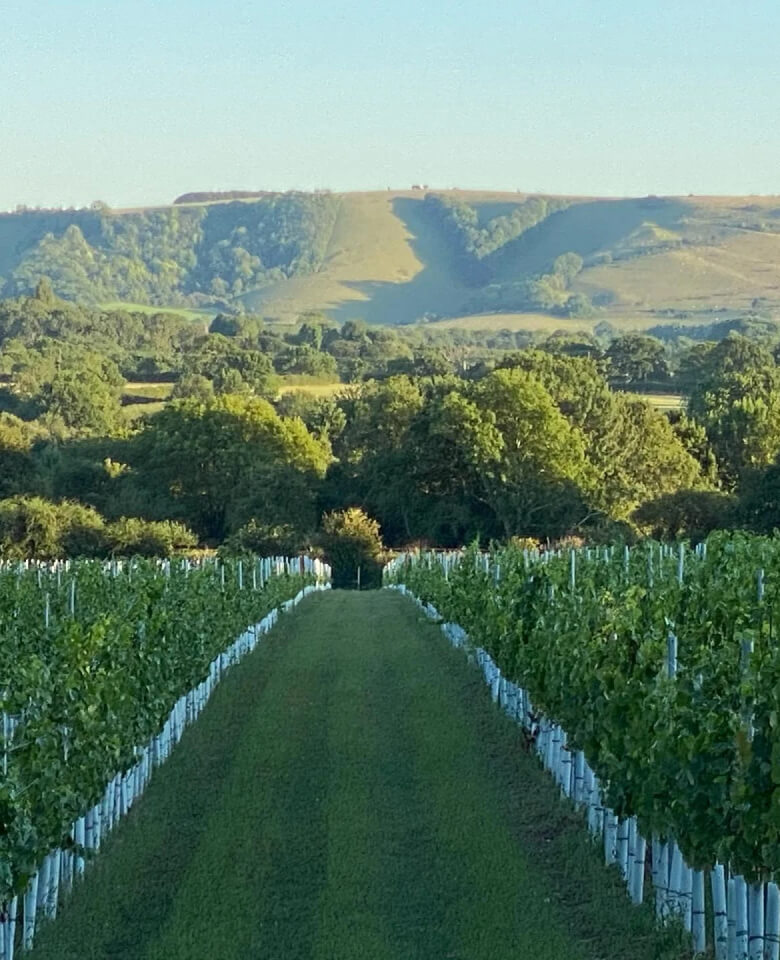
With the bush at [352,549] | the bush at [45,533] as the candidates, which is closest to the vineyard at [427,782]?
the bush at [352,549]

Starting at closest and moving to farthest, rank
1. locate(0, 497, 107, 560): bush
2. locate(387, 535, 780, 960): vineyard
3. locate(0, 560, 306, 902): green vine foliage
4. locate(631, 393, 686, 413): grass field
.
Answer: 1. locate(387, 535, 780, 960): vineyard
2. locate(0, 560, 306, 902): green vine foliage
3. locate(0, 497, 107, 560): bush
4. locate(631, 393, 686, 413): grass field

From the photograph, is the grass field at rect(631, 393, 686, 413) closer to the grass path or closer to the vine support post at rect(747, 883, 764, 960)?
the grass path

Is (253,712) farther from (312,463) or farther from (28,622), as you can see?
(312,463)

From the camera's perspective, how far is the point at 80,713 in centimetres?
1148

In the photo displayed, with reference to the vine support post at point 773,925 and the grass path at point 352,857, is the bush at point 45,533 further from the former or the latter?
the vine support post at point 773,925

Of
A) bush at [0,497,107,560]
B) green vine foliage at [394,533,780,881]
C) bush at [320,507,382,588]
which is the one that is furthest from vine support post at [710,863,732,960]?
bush at [0,497,107,560]

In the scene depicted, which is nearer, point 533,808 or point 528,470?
point 533,808

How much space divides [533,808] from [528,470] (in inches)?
2237

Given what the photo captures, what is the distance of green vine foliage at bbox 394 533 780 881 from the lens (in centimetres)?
883

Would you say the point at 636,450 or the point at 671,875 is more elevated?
the point at 671,875

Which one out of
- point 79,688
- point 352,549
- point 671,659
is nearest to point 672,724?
point 671,659

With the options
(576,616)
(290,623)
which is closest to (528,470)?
(290,623)

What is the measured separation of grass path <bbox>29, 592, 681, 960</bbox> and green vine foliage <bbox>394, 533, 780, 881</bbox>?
0.78 m

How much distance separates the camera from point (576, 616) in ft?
47.8
